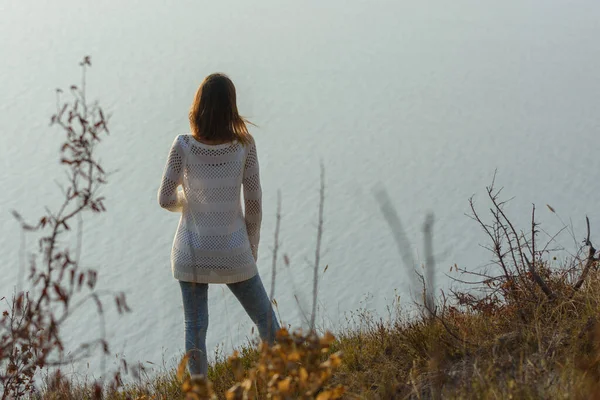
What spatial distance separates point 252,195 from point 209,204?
19 centimetres

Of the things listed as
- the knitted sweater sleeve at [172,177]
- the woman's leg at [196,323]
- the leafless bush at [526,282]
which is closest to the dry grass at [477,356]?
the leafless bush at [526,282]

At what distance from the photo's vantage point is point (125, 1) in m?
18.5

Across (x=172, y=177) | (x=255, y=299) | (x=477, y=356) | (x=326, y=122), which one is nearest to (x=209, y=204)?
(x=172, y=177)

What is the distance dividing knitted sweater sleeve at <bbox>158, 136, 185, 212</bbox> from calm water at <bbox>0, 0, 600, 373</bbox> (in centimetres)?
441

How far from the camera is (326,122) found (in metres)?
13.1

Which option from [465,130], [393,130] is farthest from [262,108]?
[465,130]

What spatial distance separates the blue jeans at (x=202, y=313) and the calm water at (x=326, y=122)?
13.8 feet

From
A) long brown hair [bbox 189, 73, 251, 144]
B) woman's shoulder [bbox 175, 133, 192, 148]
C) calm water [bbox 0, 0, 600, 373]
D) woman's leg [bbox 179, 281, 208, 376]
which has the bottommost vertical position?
woman's leg [bbox 179, 281, 208, 376]

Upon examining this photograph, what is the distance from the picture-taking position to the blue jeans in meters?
3.45

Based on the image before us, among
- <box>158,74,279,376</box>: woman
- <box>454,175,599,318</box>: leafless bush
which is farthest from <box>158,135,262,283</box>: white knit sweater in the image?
<box>454,175,599,318</box>: leafless bush

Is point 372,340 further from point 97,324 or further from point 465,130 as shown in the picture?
point 465,130

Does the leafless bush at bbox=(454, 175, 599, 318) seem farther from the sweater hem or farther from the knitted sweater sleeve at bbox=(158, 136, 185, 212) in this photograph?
the knitted sweater sleeve at bbox=(158, 136, 185, 212)

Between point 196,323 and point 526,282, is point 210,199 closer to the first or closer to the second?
point 196,323

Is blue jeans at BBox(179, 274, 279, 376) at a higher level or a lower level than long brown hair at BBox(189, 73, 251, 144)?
lower
